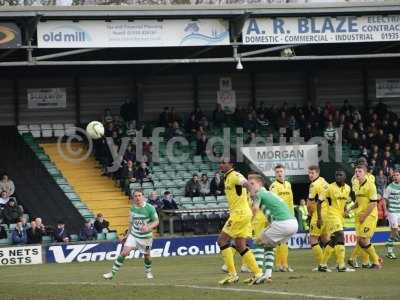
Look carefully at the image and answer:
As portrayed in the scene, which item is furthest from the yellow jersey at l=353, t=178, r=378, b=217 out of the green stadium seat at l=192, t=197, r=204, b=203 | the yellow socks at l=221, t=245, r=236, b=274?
the green stadium seat at l=192, t=197, r=204, b=203

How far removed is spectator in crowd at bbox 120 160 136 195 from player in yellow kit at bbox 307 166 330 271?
44.8 feet

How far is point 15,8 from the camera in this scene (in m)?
28.7

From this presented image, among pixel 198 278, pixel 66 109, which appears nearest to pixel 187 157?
pixel 66 109

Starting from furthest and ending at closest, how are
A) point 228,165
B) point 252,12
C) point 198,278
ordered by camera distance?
point 252,12 < point 198,278 < point 228,165

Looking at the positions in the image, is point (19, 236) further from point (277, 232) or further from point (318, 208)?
point (277, 232)

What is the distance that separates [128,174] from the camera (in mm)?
33469

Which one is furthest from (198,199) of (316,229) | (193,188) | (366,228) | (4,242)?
(366,228)

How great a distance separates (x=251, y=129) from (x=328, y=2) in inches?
285

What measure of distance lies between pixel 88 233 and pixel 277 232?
1377cm

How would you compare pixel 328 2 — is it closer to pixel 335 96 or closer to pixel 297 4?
pixel 297 4

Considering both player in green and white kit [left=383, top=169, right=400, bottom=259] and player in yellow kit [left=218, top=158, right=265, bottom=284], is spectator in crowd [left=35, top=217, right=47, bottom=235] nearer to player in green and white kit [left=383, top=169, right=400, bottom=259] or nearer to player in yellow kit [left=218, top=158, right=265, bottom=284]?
player in green and white kit [left=383, top=169, right=400, bottom=259]

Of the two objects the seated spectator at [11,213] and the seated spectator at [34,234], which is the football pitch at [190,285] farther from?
the seated spectator at [11,213]

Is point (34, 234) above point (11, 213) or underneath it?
underneath

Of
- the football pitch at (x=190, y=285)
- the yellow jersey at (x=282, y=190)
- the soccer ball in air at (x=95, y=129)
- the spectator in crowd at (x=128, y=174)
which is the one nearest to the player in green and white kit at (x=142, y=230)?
the football pitch at (x=190, y=285)
